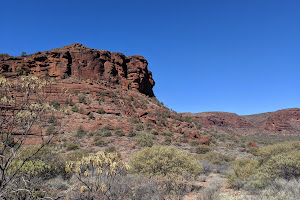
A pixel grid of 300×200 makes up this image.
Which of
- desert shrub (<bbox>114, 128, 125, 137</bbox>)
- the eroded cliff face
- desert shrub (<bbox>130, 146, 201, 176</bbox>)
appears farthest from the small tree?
the eroded cliff face

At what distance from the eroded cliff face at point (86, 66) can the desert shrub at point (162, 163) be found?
34.4 m

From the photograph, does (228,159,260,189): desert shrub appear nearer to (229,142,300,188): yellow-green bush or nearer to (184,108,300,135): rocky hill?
(229,142,300,188): yellow-green bush

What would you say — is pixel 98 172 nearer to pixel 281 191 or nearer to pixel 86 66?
pixel 281 191

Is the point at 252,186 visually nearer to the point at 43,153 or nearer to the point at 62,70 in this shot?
the point at 43,153

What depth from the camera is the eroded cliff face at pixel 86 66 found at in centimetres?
3766

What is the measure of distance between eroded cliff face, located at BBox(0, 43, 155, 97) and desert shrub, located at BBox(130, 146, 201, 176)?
3442 centimetres

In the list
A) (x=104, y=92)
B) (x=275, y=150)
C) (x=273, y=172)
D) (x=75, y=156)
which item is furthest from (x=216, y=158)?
(x=104, y=92)

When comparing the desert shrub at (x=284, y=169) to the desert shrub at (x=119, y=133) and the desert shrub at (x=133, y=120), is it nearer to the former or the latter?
the desert shrub at (x=119, y=133)

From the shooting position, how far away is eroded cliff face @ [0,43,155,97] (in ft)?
124

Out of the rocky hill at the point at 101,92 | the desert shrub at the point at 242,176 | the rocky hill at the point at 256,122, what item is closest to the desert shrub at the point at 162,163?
the desert shrub at the point at 242,176

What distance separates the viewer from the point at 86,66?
4147 cm

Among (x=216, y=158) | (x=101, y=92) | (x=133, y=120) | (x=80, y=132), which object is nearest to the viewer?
(x=216, y=158)

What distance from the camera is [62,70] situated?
1492 inches

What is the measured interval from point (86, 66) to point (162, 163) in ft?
126
